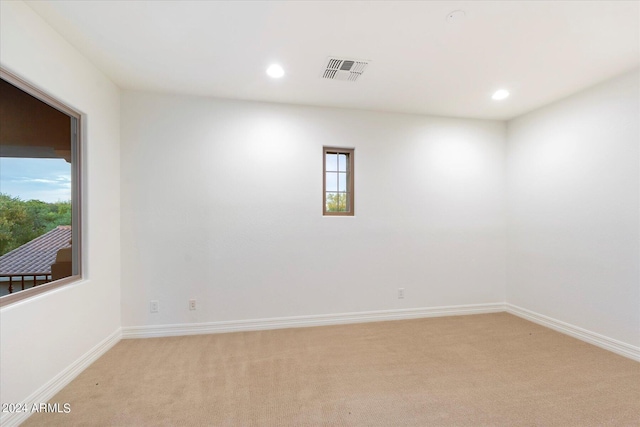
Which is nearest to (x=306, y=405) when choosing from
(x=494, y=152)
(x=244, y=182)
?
(x=244, y=182)

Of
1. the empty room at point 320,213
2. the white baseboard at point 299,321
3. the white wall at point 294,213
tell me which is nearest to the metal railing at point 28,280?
the empty room at point 320,213

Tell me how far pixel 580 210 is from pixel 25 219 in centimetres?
496

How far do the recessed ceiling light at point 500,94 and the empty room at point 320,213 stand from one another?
0.10 feet

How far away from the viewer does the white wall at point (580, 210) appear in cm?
265

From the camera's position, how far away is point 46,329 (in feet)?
6.50

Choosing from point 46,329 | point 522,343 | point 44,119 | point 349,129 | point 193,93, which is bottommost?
point 522,343

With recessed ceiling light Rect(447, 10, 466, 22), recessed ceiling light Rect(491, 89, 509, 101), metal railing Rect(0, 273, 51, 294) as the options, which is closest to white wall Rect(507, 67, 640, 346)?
recessed ceiling light Rect(491, 89, 509, 101)

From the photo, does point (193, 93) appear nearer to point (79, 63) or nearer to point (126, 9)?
point (79, 63)

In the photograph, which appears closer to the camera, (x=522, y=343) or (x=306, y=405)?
(x=306, y=405)

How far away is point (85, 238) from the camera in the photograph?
8.06 ft

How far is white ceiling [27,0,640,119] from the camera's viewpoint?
186 centimetres

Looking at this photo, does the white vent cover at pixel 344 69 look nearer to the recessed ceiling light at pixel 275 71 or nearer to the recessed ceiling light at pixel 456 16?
the recessed ceiling light at pixel 275 71

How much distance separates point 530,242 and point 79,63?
5113 millimetres

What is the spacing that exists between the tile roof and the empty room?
15 mm
